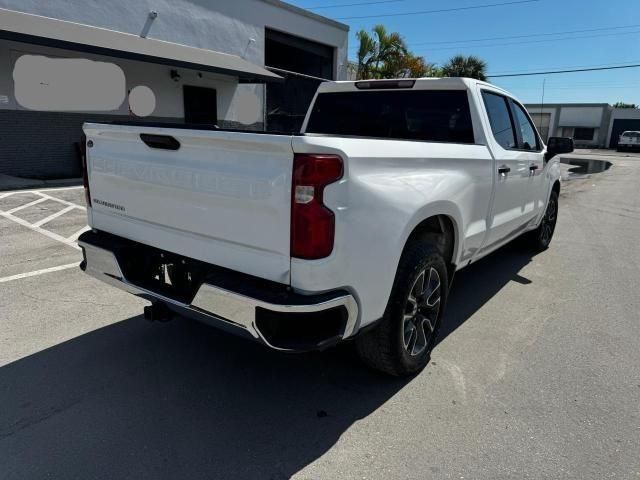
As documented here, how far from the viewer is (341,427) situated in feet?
9.01

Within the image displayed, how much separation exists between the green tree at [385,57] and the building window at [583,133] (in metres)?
35.7

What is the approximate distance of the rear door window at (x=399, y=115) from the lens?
4.04 m

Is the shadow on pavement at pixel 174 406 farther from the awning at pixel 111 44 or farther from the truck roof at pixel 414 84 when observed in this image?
the awning at pixel 111 44

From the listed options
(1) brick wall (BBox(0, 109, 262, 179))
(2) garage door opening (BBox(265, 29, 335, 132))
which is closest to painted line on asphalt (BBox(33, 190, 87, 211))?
(1) brick wall (BBox(0, 109, 262, 179))

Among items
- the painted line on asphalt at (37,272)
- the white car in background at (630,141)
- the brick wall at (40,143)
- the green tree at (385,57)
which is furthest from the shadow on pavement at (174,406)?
the white car in background at (630,141)

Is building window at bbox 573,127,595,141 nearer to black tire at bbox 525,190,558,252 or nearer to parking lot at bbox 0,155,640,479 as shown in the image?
black tire at bbox 525,190,558,252

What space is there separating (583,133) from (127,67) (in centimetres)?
5107

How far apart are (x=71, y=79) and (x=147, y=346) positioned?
35.2ft

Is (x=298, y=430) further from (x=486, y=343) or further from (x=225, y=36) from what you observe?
(x=225, y=36)

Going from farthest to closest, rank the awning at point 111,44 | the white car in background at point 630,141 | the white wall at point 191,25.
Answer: the white car in background at point 630,141, the white wall at point 191,25, the awning at point 111,44

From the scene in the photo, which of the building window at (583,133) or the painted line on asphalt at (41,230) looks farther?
the building window at (583,133)

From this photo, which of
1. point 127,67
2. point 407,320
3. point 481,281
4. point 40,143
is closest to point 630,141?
point 127,67

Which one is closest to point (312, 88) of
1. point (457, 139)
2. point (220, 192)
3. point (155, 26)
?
point (155, 26)

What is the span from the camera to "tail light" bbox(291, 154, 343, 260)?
2.21m
